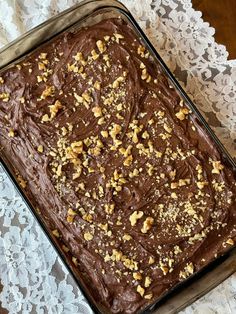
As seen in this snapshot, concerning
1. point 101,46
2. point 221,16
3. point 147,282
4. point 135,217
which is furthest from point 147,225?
point 221,16

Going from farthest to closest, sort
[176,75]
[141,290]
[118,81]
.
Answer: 1. [176,75]
2. [118,81]
3. [141,290]

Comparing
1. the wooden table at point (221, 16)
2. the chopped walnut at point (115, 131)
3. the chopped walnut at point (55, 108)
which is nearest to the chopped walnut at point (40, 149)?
the chopped walnut at point (55, 108)

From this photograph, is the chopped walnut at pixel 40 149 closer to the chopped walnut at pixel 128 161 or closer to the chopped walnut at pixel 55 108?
the chopped walnut at pixel 55 108

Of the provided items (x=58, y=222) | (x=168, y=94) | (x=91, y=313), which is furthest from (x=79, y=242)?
(x=168, y=94)

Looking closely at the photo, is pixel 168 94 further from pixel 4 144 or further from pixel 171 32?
pixel 4 144

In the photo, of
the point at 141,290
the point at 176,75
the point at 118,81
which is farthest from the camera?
the point at 176,75

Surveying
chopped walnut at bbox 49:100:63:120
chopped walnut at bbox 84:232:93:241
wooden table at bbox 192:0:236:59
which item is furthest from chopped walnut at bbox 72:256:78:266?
wooden table at bbox 192:0:236:59

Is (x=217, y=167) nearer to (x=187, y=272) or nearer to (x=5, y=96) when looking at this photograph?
(x=187, y=272)
